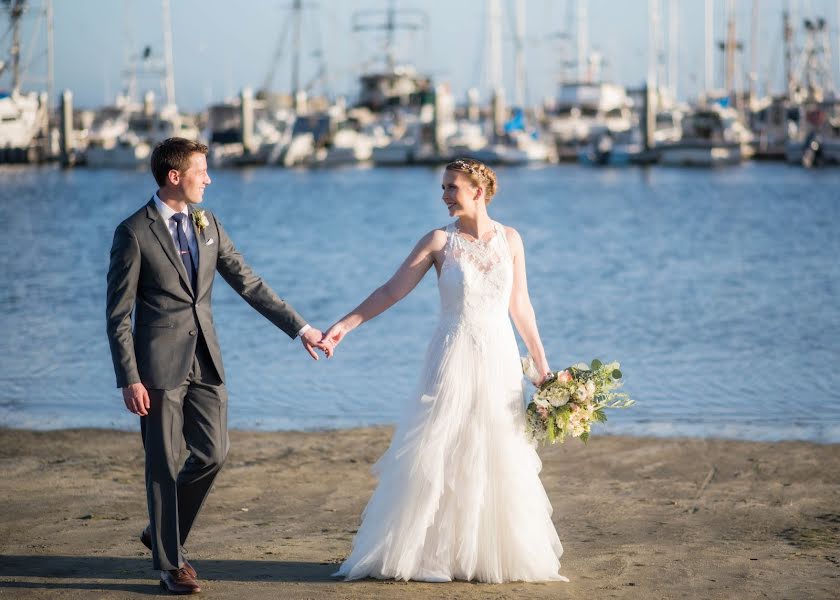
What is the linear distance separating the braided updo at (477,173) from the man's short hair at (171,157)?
1219 millimetres

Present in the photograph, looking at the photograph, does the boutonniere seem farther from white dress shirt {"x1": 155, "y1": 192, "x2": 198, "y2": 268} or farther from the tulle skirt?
the tulle skirt

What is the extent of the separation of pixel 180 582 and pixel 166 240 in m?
1.53

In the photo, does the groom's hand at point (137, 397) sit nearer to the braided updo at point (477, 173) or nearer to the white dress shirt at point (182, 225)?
the white dress shirt at point (182, 225)

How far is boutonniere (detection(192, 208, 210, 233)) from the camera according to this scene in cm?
583

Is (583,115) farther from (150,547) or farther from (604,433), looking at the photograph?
(150,547)

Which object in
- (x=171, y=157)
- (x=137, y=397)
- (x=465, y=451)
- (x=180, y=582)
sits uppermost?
(x=171, y=157)

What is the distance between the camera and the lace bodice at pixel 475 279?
240 inches

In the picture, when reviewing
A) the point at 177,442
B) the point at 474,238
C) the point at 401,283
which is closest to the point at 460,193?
the point at 474,238

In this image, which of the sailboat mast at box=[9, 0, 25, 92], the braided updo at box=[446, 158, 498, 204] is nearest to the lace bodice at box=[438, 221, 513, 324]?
the braided updo at box=[446, 158, 498, 204]

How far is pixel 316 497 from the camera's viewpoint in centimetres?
808

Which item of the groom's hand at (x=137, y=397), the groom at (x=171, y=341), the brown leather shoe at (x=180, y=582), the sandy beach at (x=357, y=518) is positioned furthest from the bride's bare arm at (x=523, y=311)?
the brown leather shoe at (x=180, y=582)

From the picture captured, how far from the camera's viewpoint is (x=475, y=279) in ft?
20.0

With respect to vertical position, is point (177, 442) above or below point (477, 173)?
below

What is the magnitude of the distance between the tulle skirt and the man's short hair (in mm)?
1460
